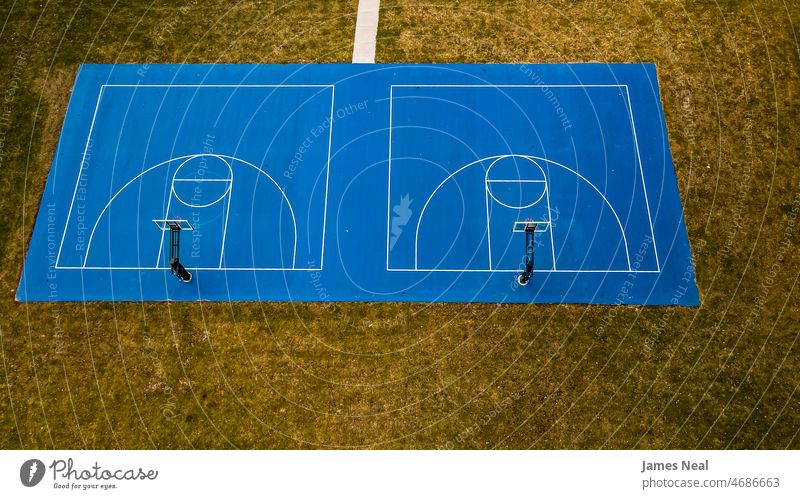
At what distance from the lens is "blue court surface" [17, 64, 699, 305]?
15.0 metres

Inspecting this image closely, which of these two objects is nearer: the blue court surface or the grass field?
the grass field

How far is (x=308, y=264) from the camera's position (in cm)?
1526

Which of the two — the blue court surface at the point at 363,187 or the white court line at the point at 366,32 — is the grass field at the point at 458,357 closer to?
the blue court surface at the point at 363,187

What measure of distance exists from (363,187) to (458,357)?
5.55m

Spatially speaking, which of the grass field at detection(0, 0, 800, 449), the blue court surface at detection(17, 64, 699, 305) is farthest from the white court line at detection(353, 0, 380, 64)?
the grass field at detection(0, 0, 800, 449)

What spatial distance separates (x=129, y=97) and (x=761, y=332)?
63.8ft

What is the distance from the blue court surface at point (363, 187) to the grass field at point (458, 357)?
0.61m

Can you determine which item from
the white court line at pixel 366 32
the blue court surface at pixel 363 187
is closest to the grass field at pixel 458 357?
the blue court surface at pixel 363 187

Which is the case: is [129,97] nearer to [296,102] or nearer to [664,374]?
[296,102]

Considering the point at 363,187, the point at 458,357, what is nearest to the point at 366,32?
the point at 363,187

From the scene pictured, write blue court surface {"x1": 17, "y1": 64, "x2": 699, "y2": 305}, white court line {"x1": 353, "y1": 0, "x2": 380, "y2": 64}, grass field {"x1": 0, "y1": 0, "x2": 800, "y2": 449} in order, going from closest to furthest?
grass field {"x1": 0, "y1": 0, "x2": 800, "y2": 449} < blue court surface {"x1": 17, "y1": 64, "x2": 699, "y2": 305} < white court line {"x1": 353, "y1": 0, "x2": 380, "y2": 64}

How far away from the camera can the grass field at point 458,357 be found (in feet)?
44.1

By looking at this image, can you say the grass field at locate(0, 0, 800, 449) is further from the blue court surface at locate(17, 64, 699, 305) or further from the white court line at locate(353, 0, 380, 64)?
the white court line at locate(353, 0, 380, 64)

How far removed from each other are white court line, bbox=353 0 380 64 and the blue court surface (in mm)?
695
